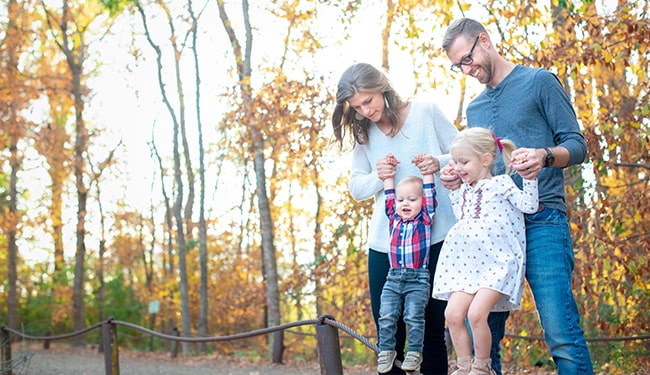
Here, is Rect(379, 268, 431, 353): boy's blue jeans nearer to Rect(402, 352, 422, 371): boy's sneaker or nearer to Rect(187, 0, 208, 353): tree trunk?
Rect(402, 352, 422, 371): boy's sneaker

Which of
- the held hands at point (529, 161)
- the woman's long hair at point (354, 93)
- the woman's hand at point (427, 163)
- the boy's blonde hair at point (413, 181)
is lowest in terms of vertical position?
the held hands at point (529, 161)

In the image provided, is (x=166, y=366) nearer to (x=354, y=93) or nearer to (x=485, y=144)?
(x=354, y=93)

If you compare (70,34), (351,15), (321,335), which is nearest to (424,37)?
(351,15)

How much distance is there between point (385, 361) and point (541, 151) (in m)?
1.20

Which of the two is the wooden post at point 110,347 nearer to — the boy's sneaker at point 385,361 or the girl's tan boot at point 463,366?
the boy's sneaker at point 385,361

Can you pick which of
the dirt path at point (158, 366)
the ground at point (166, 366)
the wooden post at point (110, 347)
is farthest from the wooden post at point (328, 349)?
the dirt path at point (158, 366)

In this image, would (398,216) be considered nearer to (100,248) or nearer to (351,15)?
(351,15)

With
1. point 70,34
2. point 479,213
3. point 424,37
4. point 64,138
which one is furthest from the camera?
point 70,34

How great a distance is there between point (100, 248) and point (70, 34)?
7.01 metres

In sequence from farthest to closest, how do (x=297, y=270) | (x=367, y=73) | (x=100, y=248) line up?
(x=100, y=248) < (x=297, y=270) < (x=367, y=73)

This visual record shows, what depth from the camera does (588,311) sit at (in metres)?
8.74

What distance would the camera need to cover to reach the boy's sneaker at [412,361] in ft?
11.2

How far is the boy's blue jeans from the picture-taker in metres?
3.51

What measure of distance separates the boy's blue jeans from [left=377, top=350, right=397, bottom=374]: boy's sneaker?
2cm
